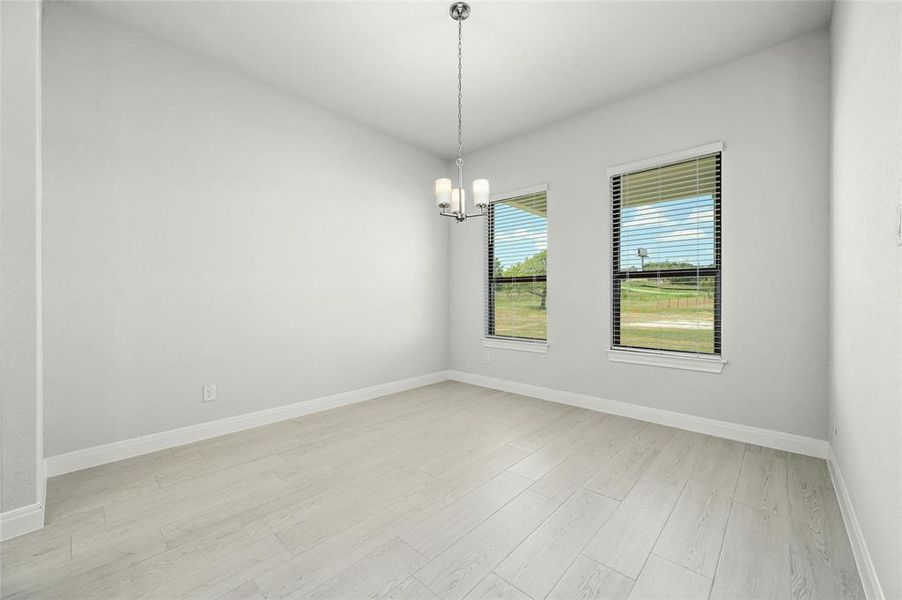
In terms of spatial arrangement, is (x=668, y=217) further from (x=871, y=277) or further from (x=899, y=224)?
(x=899, y=224)

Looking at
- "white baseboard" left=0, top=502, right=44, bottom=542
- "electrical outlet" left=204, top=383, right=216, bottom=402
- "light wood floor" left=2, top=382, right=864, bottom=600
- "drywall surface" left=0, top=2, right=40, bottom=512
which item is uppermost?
"drywall surface" left=0, top=2, right=40, bottom=512

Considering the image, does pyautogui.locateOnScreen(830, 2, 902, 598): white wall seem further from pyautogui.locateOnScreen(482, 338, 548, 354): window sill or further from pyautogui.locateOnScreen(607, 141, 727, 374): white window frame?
pyautogui.locateOnScreen(482, 338, 548, 354): window sill

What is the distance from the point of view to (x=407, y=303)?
4.64 meters

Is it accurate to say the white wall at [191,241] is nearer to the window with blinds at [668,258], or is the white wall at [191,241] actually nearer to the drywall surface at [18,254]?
the drywall surface at [18,254]

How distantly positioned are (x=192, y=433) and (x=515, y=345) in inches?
126

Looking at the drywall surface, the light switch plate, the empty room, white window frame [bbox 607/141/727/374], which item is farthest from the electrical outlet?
the light switch plate

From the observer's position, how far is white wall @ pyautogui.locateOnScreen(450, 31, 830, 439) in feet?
8.77

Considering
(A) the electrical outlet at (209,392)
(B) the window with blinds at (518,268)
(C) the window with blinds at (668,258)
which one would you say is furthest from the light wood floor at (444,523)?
(B) the window with blinds at (518,268)

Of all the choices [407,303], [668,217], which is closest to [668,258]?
[668,217]

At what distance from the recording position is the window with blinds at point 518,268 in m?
4.29

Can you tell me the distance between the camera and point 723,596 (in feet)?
4.68

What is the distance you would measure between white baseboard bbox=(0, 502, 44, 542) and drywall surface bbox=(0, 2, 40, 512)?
0.09 feet

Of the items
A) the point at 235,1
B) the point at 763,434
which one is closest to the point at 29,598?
the point at 235,1

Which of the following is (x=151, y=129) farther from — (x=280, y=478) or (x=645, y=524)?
(x=645, y=524)
